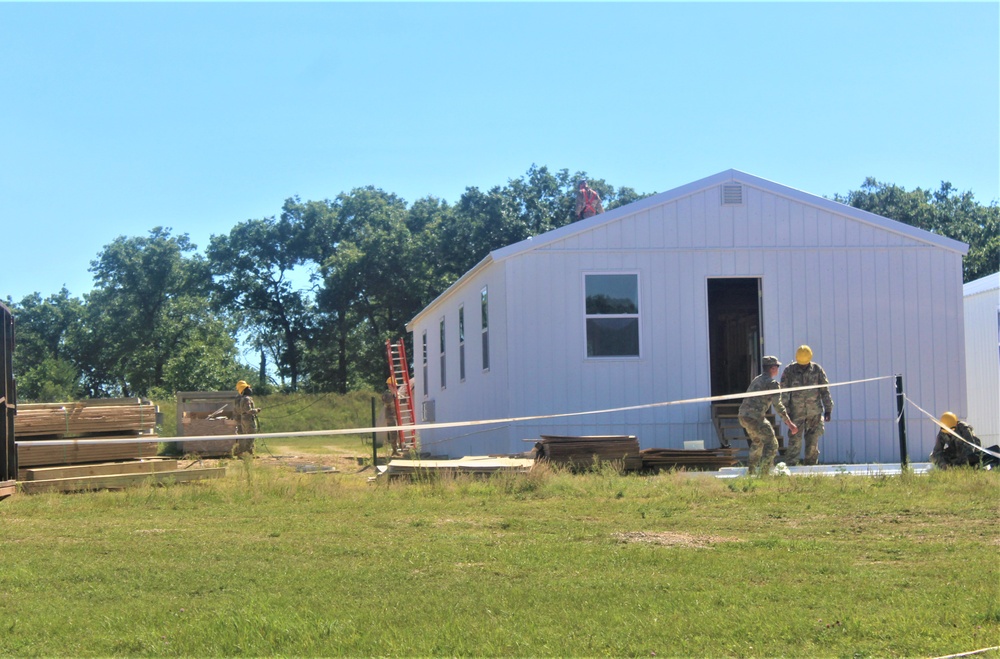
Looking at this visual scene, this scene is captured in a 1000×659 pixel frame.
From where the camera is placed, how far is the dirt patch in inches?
332

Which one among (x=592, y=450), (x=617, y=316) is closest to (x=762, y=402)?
(x=592, y=450)

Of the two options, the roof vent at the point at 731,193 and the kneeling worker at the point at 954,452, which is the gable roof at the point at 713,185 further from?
the kneeling worker at the point at 954,452

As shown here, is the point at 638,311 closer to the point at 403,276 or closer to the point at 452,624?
the point at 452,624

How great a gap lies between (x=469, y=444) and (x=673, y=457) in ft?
25.0

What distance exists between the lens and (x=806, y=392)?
1445 cm

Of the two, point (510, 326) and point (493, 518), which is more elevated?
point (510, 326)

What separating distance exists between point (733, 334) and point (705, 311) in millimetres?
6281

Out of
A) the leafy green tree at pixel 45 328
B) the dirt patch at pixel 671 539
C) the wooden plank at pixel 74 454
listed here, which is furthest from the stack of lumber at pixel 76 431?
the leafy green tree at pixel 45 328

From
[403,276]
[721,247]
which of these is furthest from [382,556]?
[403,276]

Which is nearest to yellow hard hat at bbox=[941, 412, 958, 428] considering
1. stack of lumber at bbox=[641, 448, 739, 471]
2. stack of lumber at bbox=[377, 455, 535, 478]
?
stack of lumber at bbox=[641, 448, 739, 471]

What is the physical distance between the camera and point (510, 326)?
59.4 ft

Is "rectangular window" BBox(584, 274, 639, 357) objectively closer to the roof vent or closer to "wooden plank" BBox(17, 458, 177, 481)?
the roof vent

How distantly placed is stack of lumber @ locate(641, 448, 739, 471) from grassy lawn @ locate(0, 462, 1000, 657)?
2.93 meters

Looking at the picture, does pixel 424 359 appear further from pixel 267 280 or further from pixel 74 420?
pixel 267 280
